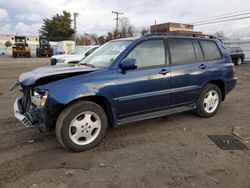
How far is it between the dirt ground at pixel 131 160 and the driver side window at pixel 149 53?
133 centimetres

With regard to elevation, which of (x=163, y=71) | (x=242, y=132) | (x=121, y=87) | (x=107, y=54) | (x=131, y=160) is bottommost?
(x=131, y=160)

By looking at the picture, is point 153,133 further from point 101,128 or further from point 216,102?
point 216,102

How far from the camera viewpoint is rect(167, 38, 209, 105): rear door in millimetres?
4961

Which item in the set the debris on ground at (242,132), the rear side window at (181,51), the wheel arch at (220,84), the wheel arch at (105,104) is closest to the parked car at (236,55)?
the wheel arch at (220,84)

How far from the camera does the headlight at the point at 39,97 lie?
144 inches

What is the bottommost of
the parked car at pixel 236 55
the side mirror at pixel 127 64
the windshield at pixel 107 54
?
the side mirror at pixel 127 64

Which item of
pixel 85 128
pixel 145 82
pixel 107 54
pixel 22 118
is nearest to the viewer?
pixel 22 118

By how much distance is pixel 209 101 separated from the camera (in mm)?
5758

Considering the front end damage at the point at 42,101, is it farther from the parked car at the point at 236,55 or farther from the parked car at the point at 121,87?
the parked car at the point at 236,55

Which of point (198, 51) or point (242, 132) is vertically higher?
point (198, 51)

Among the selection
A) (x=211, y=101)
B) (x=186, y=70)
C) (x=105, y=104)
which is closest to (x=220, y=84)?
(x=211, y=101)

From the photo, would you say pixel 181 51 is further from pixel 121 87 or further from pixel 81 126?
pixel 81 126

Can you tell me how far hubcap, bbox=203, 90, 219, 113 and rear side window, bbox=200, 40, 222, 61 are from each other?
793 millimetres

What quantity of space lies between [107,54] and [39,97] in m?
1.64
